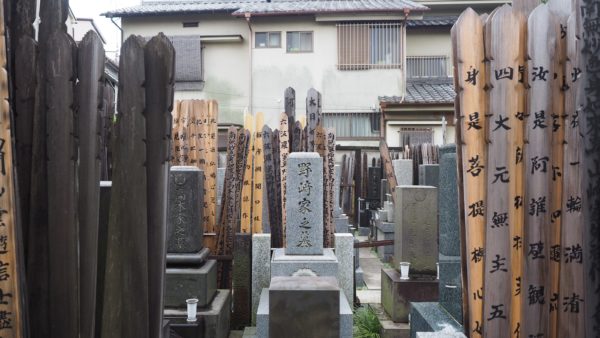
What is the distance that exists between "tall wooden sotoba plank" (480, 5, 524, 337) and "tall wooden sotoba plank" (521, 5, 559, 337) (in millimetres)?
75

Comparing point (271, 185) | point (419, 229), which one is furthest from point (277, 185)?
point (419, 229)

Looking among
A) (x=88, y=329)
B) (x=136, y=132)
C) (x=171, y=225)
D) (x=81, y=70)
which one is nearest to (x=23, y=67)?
(x=81, y=70)

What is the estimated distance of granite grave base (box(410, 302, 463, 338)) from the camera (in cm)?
412

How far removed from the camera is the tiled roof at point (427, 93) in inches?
653

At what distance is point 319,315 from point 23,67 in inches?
136

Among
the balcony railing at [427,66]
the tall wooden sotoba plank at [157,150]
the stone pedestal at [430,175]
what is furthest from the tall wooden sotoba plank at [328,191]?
the balcony railing at [427,66]

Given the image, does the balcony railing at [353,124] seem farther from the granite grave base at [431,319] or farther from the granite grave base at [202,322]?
the granite grave base at [431,319]

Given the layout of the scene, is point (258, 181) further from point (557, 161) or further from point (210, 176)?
point (557, 161)

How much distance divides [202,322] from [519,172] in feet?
14.2

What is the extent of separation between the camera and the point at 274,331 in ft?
14.9

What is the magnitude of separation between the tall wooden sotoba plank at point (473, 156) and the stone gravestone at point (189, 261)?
147 inches

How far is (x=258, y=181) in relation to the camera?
8227 mm

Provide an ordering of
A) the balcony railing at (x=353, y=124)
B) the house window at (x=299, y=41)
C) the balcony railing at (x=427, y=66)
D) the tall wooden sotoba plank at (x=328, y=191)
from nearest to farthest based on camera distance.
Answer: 1. the tall wooden sotoba plank at (x=328, y=191)
2. the balcony railing at (x=353, y=124)
3. the house window at (x=299, y=41)
4. the balcony railing at (x=427, y=66)

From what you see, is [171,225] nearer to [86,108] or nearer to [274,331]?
[274,331]
